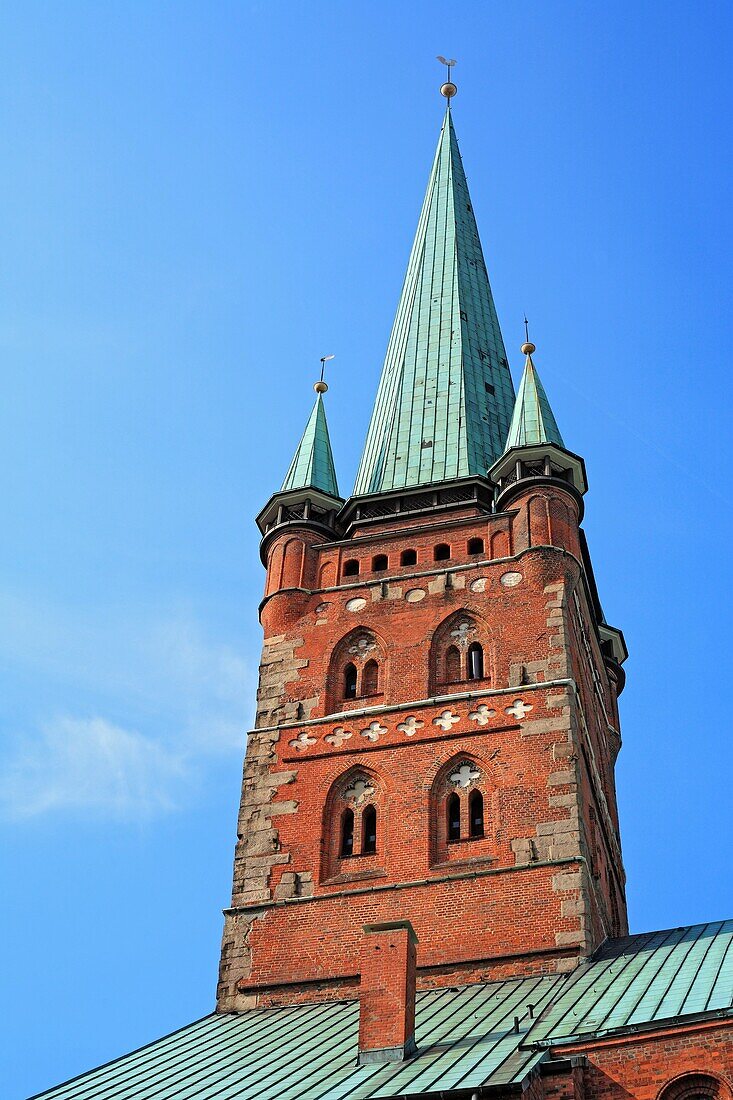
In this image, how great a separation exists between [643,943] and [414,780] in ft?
17.7

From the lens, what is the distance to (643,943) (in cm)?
2728

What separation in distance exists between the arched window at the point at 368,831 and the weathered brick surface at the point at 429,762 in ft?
0.33

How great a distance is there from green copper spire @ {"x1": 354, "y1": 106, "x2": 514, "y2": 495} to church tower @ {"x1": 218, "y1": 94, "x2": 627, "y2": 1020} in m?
0.10

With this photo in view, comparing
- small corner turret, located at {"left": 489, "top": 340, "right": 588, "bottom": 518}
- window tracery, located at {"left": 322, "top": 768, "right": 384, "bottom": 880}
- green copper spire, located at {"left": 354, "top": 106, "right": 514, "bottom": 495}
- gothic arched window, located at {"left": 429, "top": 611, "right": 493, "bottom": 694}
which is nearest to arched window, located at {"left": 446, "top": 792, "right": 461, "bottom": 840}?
window tracery, located at {"left": 322, "top": 768, "right": 384, "bottom": 880}

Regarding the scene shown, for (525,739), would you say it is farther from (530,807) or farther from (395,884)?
(395,884)

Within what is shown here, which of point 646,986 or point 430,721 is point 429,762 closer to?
point 430,721

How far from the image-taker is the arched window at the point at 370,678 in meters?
32.3

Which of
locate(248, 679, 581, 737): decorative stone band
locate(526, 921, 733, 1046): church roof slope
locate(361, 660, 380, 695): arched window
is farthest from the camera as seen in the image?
locate(361, 660, 380, 695): arched window

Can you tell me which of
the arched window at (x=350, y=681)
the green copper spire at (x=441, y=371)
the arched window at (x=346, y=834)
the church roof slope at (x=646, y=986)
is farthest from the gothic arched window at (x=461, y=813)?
the green copper spire at (x=441, y=371)

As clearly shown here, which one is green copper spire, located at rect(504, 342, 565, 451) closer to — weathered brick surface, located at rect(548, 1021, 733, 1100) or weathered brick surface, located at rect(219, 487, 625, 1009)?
weathered brick surface, located at rect(219, 487, 625, 1009)

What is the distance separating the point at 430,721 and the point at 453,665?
1612 millimetres

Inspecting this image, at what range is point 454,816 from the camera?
29656 mm

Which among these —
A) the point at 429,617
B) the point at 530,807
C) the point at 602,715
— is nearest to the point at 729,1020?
the point at 530,807

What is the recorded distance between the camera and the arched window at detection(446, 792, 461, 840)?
29.4m
